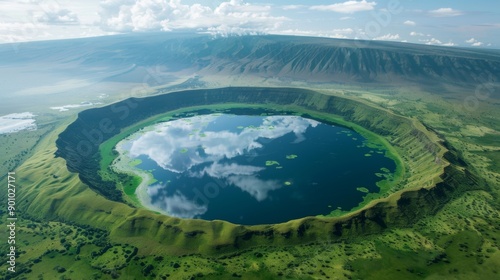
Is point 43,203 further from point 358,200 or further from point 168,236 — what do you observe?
point 358,200

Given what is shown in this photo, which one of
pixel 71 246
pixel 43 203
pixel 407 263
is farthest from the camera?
pixel 43 203

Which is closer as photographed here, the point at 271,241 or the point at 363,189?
the point at 271,241

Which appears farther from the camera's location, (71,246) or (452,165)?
(452,165)

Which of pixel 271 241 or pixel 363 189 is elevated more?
pixel 363 189

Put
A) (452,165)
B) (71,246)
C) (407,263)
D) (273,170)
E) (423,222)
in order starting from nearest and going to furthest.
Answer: (407,263), (71,246), (423,222), (452,165), (273,170)

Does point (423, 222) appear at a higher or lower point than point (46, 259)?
higher

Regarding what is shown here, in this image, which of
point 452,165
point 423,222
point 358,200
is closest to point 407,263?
point 423,222

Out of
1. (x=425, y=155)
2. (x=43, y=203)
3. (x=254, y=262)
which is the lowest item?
(x=43, y=203)

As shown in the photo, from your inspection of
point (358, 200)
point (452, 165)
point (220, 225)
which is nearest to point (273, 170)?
point (358, 200)

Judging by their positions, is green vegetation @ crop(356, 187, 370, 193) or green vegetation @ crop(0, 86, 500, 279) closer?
green vegetation @ crop(0, 86, 500, 279)

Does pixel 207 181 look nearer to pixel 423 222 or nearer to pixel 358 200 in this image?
pixel 358 200

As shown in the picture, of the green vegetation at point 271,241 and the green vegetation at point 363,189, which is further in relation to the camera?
the green vegetation at point 363,189
